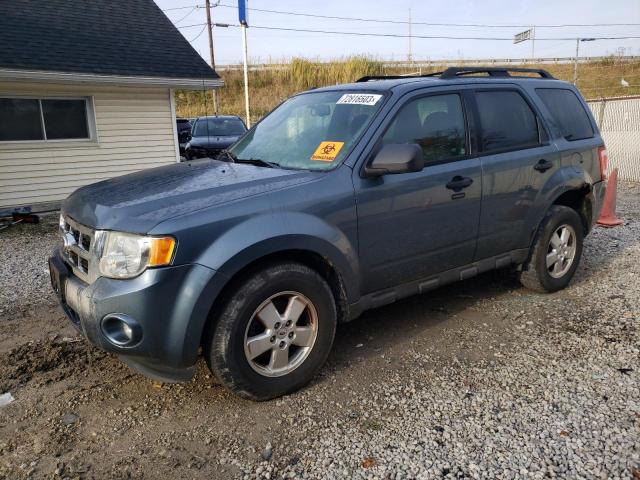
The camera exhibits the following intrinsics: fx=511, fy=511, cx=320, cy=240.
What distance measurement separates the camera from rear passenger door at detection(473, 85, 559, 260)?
13.3 feet

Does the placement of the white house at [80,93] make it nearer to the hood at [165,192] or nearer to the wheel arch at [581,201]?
the hood at [165,192]

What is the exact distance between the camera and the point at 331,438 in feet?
9.06


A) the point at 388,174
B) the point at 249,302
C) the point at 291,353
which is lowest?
the point at 291,353

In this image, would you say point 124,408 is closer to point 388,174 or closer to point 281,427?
point 281,427

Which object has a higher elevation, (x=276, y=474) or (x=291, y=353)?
(x=291, y=353)

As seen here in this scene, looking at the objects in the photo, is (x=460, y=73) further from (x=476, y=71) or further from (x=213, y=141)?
(x=213, y=141)

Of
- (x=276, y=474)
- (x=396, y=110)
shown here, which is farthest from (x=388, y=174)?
(x=276, y=474)

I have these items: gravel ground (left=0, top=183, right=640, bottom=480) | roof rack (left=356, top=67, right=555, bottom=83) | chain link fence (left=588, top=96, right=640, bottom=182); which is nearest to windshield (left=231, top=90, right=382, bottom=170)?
roof rack (left=356, top=67, right=555, bottom=83)

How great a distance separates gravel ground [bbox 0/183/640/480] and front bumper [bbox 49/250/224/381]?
17.0 inches

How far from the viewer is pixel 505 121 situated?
425cm

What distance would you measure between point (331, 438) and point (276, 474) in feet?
1.27

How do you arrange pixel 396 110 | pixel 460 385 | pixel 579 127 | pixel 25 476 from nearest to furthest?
pixel 25 476 → pixel 460 385 → pixel 396 110 → pixel 579 127

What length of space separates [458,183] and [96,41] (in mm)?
9860

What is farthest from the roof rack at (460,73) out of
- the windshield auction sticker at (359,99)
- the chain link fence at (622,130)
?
the chain link fence at (622,130)
